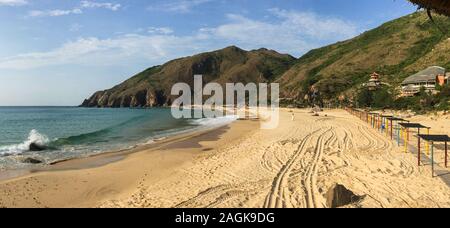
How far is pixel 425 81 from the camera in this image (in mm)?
48781

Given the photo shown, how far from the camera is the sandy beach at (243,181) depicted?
8.56 metres

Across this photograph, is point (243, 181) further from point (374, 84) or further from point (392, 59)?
point (392, 59)

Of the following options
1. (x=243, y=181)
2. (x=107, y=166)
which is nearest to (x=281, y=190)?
(x=243, y=181)

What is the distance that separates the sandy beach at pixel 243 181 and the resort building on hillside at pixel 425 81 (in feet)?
116

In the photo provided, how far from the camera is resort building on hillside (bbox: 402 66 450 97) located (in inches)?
1838

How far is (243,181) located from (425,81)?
153 feet

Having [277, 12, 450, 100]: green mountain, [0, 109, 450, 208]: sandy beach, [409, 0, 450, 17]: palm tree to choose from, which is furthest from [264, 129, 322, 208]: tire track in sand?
[277, 12, 450, 100]: green mountain

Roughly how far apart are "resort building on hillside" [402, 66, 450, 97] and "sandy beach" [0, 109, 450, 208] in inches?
1396

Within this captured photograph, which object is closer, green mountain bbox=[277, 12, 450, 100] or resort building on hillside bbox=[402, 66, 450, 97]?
resort building on hillside bbox=[402, 66, 450, 97]

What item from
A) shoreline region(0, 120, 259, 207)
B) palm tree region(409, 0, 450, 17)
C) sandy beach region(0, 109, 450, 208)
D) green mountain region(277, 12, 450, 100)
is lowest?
shoreline region(0, 120, 259, 207)

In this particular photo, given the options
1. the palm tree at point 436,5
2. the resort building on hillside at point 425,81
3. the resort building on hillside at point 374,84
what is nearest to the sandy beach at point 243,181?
the palm tree at point 436,5

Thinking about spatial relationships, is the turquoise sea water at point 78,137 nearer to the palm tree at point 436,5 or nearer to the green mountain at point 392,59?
the palm tree at point 436,5

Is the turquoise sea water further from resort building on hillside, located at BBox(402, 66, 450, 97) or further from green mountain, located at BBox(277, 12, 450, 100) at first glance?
green mountain, located at BBox(277, 12, 450, 100)
